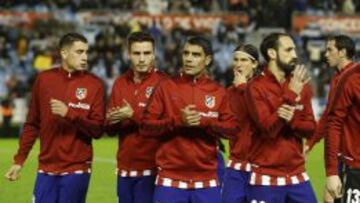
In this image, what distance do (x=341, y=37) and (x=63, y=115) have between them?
2568 mm

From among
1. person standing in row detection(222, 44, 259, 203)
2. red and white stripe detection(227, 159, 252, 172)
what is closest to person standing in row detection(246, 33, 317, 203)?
person standing in row detection(222, 44, 259, 203)

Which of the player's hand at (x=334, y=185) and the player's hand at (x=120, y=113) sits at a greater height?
the player's hand at (x=120, y=113)

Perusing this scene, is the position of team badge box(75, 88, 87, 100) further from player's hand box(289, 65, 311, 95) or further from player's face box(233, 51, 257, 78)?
player's hand box(289, 65, 311, 95)

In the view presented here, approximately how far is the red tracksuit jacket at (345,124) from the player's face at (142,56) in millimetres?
1748

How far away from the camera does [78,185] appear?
25.2 feet

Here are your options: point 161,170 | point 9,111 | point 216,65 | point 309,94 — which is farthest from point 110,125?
point 216,65

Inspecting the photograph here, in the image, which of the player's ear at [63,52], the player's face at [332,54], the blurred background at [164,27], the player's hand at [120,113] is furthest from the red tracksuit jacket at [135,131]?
the blurred background at [164,27]

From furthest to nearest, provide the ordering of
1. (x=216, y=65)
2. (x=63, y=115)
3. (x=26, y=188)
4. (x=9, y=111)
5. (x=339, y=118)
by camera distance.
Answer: (x=216, y=65) < (x=9, y=111) < (x=26, y=188) < (x=63, y=115) < (x=339, y=118)

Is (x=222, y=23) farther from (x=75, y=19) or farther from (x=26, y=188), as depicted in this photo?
(x=26, y=188)

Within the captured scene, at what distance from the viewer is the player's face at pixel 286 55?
6746 mm

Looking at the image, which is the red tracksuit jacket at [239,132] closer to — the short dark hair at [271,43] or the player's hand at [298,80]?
the short dark hair at [271,43]

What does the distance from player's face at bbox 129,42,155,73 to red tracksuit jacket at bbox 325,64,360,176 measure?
5.74 ft

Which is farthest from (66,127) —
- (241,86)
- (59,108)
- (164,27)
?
(164,27)

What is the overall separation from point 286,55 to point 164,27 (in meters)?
22.8
